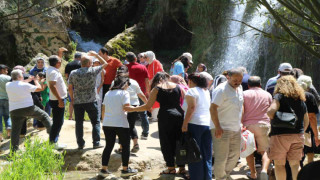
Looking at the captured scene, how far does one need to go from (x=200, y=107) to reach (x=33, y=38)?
1147 cm

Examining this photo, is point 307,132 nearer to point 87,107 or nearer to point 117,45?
point 87,107

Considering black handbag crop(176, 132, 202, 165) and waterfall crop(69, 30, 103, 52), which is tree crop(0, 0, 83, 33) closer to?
black handbag crop(176, 132, 202, 165)

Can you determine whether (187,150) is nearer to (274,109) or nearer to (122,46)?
(274,109)

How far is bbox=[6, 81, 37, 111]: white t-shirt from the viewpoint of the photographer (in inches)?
312

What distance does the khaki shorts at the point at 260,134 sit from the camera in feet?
22.0

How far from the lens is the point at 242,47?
55.9ft

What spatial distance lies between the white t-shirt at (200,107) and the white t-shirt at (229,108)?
264mm

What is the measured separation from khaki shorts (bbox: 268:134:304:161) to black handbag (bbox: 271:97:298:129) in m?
0.15

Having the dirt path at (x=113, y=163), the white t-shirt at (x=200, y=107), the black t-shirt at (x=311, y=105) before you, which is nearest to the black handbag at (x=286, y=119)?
the black t-shirt at (x=311, y=105)

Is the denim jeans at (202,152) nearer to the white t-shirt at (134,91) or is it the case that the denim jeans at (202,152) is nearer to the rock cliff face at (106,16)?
the white t-shirt at (134,91)

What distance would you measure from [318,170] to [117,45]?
51.7ft

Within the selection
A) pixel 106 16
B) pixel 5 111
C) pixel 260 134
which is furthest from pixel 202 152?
pixel 106 16

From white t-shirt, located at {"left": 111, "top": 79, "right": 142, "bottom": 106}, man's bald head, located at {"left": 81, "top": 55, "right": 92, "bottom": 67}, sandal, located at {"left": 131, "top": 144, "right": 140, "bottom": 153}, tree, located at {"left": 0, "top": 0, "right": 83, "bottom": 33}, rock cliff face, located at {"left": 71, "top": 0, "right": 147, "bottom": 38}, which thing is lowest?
sandal, located at {"left": 131, "top": 144, "right": 140, "bottom": 153}

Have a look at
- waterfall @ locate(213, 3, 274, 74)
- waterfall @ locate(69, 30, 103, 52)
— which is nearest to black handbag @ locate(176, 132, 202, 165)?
waterfall @ locate(213, 3, 274, 74)
